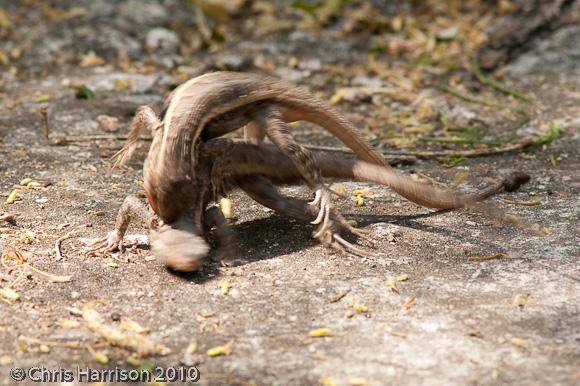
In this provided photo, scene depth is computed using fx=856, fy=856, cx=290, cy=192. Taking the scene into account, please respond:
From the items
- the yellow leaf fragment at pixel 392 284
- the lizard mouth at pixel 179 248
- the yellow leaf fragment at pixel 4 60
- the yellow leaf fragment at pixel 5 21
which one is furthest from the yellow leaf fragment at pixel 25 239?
the yellow leaf fragment at pixel 5 21

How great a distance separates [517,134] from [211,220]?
3313 millimetres

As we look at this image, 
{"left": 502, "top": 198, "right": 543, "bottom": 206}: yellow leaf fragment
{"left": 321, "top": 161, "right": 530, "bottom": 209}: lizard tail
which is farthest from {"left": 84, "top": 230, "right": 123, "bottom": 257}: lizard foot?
{"left": 502, "top": 198, "right": 543, "bottom": 206}: yellow leaf fragment

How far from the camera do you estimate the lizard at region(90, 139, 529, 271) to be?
5.26 metres

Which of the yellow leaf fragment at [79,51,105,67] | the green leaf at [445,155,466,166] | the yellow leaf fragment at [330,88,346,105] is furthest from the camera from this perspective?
the yellow leaf fragment at [79,51,105,67]

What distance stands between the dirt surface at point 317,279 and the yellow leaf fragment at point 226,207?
0.06 m

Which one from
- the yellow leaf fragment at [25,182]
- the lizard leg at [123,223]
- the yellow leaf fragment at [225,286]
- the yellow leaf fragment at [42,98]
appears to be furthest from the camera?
the yellow leaf fragment at [42,98]

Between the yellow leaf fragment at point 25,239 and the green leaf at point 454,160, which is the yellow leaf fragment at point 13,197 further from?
the green leaf at point 454,160

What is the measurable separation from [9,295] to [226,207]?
5.79ft

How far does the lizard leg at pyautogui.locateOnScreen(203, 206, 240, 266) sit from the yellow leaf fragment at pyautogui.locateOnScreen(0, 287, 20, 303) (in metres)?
1.21

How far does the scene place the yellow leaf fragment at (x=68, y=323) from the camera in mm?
4469

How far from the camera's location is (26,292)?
4809 millimetres

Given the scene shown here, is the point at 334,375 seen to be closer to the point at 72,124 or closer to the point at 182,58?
the point at 72,124

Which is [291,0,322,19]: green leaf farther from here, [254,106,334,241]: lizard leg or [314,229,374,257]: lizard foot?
[314,229,374,257]: lizard foot

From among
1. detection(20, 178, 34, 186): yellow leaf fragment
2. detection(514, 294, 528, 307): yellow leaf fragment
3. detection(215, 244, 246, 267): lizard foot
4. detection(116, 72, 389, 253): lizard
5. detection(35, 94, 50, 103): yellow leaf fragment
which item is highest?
detection(116, 72, 389, 253): lizard
